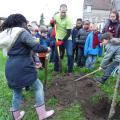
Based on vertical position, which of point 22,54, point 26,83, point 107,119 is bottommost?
point 107,119

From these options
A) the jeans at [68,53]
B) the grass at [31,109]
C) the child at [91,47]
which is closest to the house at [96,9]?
the child at [91,47]

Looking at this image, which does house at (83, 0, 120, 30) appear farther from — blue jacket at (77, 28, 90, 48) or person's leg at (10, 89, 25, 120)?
person's leg at (10, 89, 25, 120)

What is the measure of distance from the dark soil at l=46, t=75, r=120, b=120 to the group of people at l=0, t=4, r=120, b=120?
55 centimetres

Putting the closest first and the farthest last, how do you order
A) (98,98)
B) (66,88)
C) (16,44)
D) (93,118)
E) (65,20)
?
1. (16,44)
2. (93,118)
3. (98,98)
4. (66,88)
5. (65,20)

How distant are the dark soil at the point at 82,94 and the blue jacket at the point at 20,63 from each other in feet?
4.48

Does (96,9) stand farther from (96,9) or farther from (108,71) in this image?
(108,71)

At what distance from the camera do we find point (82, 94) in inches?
289

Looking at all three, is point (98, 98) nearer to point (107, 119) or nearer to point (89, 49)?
point (107, 119)

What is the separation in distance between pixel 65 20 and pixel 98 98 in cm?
262

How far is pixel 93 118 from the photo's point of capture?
20.4 feet

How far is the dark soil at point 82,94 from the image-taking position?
6607 millimetres

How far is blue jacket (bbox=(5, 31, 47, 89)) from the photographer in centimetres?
552

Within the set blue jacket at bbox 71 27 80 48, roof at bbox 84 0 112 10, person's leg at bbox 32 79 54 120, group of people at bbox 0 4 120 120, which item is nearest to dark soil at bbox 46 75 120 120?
group of people at bbox 0 4 120 120

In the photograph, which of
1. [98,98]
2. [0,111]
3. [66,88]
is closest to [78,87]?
[66,88]
